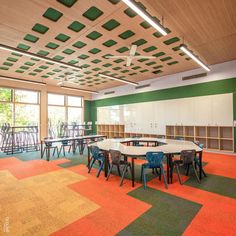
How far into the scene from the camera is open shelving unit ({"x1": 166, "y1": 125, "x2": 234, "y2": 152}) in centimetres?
694

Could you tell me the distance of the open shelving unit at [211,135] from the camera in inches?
273

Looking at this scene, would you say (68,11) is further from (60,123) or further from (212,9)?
(60,123)

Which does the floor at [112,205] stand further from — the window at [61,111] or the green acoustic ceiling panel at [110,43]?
the window at [61,111]

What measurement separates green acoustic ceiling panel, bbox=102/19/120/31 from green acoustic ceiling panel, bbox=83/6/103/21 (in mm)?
369

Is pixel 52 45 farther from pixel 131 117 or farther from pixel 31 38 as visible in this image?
pixel 131 117

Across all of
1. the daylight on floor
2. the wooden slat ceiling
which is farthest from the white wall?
the wooden slat ceiling

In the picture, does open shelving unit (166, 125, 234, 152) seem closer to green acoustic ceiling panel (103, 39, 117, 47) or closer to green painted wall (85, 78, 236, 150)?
green painted wall (85, 78, 236, 150)

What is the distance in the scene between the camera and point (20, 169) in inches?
203

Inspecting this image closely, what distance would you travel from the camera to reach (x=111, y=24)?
4.23m

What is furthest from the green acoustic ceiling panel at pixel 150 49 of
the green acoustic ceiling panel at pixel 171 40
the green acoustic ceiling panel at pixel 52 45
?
the green acoustic ceiling panel at pixel 52 45

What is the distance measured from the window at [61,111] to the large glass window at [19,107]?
36.8 inches

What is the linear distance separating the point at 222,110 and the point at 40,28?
7.61 metres

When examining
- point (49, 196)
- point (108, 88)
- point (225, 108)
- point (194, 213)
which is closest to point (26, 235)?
point (49, 196)

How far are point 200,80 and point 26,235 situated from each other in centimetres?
843
